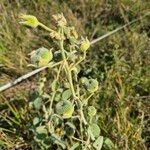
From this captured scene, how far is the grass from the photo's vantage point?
1.96 meters

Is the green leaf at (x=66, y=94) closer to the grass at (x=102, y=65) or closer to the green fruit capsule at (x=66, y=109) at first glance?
the green fruit capsule at (x=66, y=109)

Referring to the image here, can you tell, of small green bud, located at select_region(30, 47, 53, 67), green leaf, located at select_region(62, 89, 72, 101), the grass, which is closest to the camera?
small green bud, located at select_region(30, 47, 53, 67)

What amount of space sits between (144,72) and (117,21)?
599 mm

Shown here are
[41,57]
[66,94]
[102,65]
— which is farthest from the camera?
[102,65]

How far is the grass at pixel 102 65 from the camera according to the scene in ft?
6.42

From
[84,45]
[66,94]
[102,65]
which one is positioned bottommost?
[102,65]

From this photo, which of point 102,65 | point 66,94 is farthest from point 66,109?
point 102,65

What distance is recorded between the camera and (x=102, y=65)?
93.4 inches

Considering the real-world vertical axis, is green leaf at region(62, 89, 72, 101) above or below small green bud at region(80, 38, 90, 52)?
below

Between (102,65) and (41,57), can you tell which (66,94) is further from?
(102,65)

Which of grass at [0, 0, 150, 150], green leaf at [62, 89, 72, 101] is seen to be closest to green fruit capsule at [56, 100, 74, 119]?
green leaf at [62, 89, 72, 101]

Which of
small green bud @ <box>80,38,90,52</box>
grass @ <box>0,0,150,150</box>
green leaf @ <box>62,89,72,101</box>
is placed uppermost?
small green bud @ <box>80,38,90,52</box>

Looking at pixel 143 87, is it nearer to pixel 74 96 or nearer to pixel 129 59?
pixel 129 59

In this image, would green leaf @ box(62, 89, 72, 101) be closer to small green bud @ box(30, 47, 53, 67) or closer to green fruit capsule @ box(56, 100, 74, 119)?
green fruit capsule @ box(56, 100, 74, 119)
